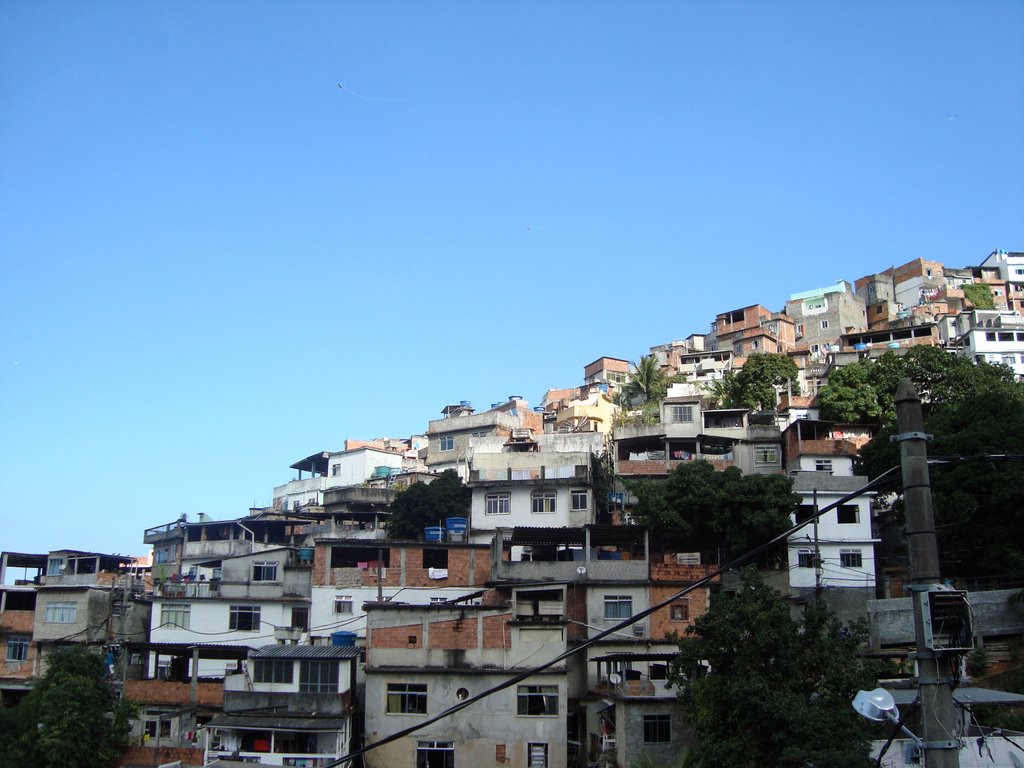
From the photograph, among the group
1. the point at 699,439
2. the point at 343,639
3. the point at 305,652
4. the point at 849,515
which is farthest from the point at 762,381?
the point at 305,652

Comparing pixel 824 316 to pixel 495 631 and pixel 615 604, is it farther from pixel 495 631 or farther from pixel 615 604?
pixel 495 631

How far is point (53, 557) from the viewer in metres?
46.0

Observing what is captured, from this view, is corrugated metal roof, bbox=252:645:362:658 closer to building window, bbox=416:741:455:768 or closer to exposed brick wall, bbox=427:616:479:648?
exposed brick wall, bbox=427:616:479:648

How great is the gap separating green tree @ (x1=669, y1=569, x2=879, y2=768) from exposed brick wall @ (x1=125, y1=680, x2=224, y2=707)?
54.1 ft

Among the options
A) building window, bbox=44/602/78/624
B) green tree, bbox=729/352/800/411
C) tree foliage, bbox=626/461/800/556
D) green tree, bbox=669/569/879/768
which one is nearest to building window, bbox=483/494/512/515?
tree foliage, bbox=626/461/800/556

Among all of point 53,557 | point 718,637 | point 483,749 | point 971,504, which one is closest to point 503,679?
point 483,749

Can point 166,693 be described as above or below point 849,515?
below

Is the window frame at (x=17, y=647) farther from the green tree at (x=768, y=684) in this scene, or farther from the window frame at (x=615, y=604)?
the green tree at (x=768, y=684)

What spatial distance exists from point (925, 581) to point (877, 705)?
138 cm

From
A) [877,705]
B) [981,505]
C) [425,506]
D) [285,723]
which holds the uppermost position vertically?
[425,506]

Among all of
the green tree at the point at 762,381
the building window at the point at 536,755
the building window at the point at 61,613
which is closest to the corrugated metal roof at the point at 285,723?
the building window at the point at 536,755

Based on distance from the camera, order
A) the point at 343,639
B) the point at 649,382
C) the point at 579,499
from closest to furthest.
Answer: the point at 343,639
the point at 579,499
the point at 649,382

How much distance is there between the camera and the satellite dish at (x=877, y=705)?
1033 cm

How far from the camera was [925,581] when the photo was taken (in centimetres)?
1075
